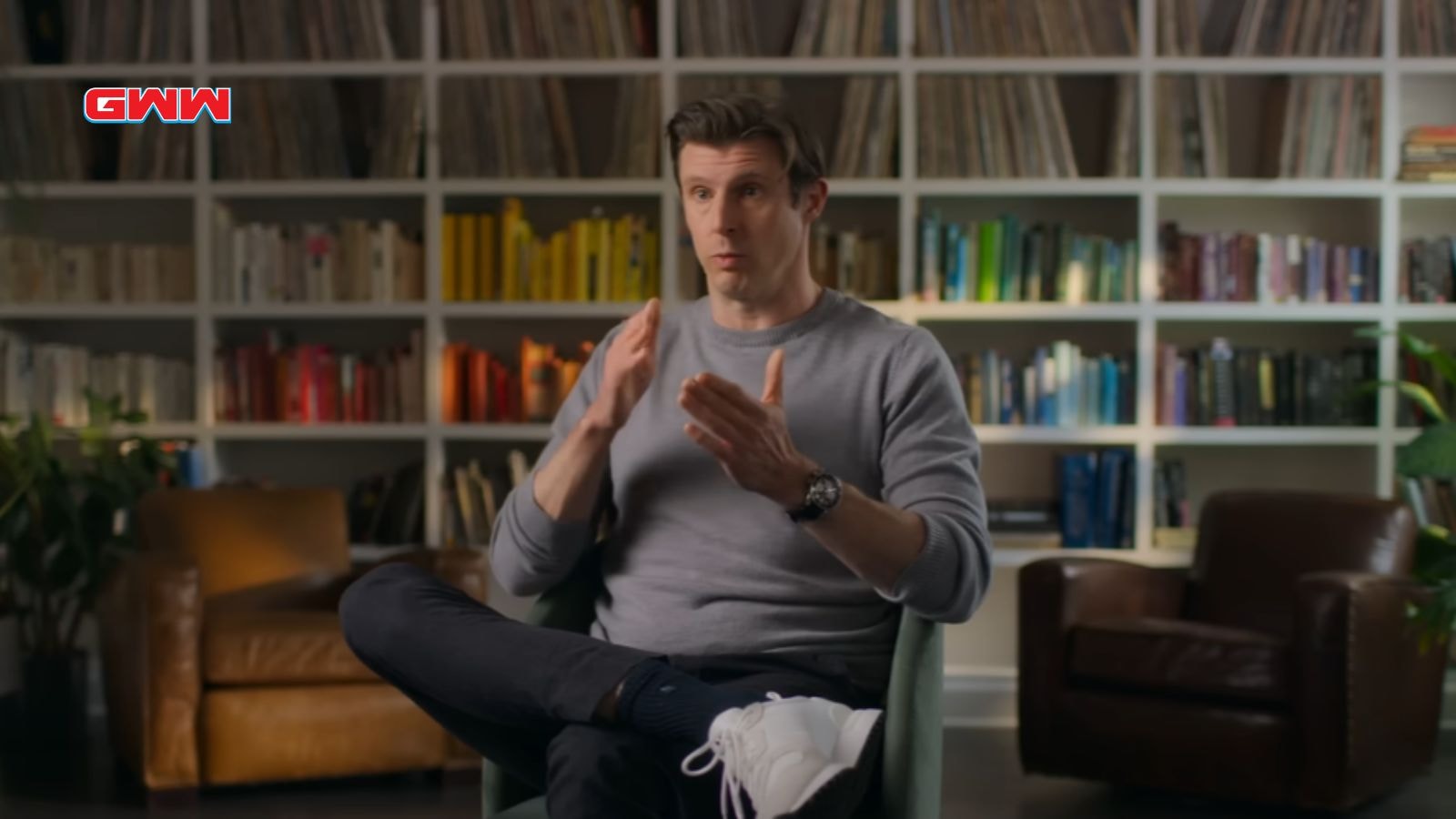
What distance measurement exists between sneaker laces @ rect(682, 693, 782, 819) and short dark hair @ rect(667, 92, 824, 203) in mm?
794

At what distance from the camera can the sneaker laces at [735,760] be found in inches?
69.3

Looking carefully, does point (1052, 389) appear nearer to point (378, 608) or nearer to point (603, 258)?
point (603, 258)

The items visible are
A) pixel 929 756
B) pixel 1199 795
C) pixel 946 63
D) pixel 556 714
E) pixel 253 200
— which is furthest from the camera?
pixel 253 200

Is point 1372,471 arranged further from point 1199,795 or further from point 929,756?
point 929,756

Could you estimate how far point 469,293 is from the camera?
487cm

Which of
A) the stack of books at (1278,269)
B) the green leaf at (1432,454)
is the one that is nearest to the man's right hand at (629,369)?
the green leaf at (1432,454)

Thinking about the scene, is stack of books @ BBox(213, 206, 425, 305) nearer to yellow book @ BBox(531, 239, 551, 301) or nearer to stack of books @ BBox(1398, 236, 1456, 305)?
yellow book @ BBox(531, 239, 551, 301)

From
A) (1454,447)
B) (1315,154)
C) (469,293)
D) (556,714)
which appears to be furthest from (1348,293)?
(556,714)

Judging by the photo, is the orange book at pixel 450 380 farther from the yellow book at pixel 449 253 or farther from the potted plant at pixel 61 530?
the potted plant at pixel 61 530

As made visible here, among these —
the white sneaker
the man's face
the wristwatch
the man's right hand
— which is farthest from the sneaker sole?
the man's face

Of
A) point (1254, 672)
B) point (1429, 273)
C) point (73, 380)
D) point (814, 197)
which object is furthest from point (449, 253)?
point (1429, 273)

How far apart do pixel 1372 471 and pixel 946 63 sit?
5.66 feet

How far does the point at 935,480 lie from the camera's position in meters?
2.13

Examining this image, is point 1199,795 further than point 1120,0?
No
